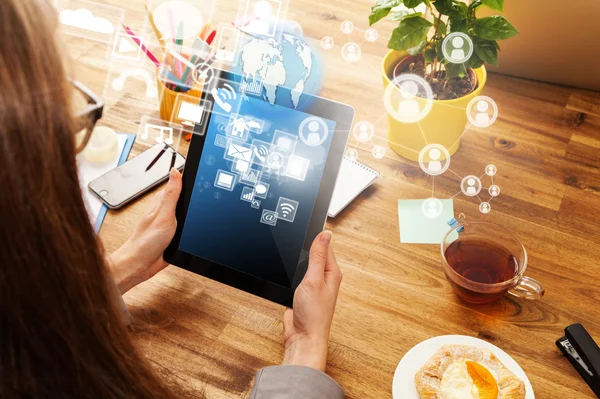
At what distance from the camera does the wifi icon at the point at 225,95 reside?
3.36 feet

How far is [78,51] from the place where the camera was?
58.6 inches

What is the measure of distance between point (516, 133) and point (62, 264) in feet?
3.45

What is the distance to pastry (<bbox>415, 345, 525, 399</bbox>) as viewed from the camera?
2.83 feet

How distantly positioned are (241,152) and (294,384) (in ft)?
1.29

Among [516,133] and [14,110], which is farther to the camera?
[516,133]

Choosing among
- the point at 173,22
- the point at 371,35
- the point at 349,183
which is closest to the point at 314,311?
the point at 349,183

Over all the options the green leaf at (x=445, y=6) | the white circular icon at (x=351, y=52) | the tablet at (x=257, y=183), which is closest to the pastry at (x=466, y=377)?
the tablet at (x=257, y=183)

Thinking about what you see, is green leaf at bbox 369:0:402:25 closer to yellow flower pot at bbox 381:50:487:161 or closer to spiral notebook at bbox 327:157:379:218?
yellow flower pot at bbox 381:50:487:161

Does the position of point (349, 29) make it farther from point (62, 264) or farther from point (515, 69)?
point (62, 264)

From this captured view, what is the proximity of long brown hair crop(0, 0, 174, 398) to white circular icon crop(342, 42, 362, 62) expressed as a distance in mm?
990

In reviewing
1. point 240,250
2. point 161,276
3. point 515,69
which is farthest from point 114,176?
point 515,69

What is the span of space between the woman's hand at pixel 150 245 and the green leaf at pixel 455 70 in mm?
521

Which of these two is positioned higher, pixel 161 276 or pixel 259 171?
pixel 259 171

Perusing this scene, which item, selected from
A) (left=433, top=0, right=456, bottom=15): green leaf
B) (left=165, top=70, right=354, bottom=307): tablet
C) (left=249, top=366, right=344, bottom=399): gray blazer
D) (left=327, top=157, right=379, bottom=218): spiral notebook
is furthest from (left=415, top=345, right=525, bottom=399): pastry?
(left=433, top=0, right=456, bottom=15): green leaf
